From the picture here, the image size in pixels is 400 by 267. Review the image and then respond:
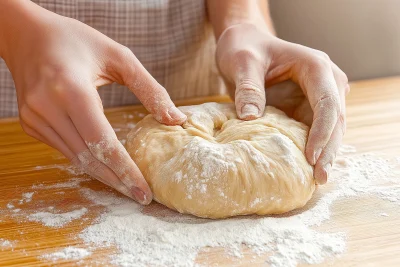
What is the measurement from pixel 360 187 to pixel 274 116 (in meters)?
0.30

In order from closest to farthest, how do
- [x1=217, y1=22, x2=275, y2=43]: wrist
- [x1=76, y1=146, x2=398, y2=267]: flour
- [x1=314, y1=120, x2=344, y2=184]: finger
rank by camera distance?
1. [x1=76, y1=146, x2=398, y2=267]: flour
2. [x1=314, y1=120, x2=344, y2=184]: finger
3. [x1=217, y1=22, x2=275, y2=43]: wrist

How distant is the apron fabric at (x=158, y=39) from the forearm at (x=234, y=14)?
0.09 metres

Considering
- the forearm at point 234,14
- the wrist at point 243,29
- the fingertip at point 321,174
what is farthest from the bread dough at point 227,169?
the forearm at point 234,14

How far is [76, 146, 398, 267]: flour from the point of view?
118 cm

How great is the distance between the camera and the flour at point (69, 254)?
120cm

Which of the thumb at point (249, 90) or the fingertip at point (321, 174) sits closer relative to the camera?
the fingertip at point (321, 174)

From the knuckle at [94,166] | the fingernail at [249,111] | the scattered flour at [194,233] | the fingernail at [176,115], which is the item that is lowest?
the scattered flour at [194,233]

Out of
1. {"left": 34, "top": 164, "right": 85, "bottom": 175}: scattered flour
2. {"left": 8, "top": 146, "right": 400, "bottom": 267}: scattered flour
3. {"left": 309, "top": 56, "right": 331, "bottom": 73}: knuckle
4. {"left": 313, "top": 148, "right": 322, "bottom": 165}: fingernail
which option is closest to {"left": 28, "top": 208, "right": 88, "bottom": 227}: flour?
{"left": 8, "top": 146, "right": 400, "bottom": 267}: scattered flour

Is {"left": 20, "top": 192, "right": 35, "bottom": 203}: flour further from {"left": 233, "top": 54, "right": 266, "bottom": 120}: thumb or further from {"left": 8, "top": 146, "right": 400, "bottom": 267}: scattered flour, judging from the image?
{"left": 233, "top": 54, "right": 266, "bottom": 120}: thumb

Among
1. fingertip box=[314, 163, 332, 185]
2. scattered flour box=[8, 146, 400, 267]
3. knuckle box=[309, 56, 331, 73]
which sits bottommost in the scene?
scattered flour box=[8, 146, 400, 267]

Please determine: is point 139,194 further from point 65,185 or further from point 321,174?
point 321,174

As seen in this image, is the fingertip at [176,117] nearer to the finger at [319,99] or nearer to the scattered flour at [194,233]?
the scattered flour at [194,233]

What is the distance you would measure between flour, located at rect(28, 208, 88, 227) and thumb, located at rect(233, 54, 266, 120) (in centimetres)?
50

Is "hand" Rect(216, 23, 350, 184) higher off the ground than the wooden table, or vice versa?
"hand" Rect(216, 23, 350, 184)
